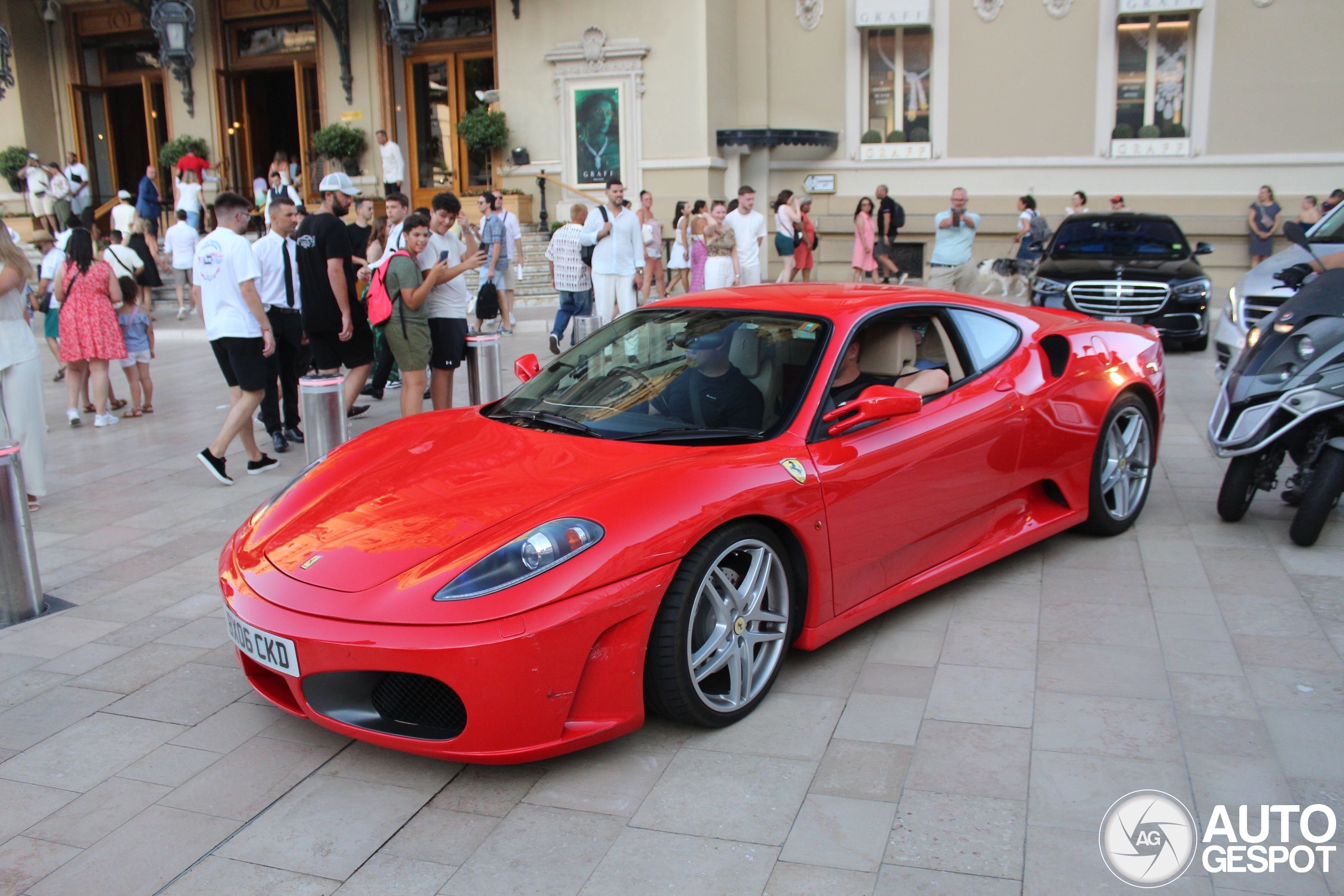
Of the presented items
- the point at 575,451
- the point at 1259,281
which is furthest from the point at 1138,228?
the point at 575,451

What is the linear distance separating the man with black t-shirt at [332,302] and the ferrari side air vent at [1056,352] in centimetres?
504

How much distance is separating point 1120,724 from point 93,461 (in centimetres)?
737

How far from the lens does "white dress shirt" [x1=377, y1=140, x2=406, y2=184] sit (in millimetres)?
20219

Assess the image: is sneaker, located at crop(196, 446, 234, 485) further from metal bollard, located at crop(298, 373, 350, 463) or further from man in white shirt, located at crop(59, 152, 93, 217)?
man in white shirt, located at crop(59, 152, 93, 217)

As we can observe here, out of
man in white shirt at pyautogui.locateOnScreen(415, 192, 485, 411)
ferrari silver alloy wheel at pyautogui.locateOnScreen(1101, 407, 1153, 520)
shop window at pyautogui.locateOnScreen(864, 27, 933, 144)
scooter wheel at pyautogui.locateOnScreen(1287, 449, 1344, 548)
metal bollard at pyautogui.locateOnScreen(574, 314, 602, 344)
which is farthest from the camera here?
shop window at pyautogui.locateOnScreen(864, 27, 933, 144)

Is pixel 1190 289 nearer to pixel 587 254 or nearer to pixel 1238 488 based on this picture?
pixel 587 254

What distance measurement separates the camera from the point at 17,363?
6238mm

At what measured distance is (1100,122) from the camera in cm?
2006

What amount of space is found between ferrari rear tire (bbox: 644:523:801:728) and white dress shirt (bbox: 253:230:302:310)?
546 cm

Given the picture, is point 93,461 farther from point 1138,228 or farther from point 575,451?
point 1138,228

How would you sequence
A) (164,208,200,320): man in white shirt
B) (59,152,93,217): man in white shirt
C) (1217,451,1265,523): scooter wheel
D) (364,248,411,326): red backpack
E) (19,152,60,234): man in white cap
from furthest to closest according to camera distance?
(59,152,93,217): man in white shirt → (19,152,60,234): man in white cap → (164,208,200,320): man in white shirt → (364,248,411,326): red backpack → (1217,451,1265,523): scooter wheel

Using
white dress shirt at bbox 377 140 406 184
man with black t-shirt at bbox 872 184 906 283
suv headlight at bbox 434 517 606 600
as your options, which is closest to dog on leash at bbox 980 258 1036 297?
man with black t-shirt at bbox 872 184 906 283

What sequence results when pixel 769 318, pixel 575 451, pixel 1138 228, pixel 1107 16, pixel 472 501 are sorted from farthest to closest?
pixel 1107 16 → pixel 1138 228 → pixel 769 318 → pixel 575 451 → pixel 472 501

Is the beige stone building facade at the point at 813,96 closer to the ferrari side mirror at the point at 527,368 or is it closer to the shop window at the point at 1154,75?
the shop window at the point at 1154,75
